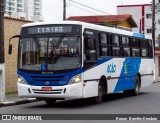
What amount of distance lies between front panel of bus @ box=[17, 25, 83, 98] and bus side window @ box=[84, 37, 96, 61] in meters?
0.51

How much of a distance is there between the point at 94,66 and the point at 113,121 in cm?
467

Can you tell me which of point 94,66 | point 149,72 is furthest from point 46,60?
point 149,72

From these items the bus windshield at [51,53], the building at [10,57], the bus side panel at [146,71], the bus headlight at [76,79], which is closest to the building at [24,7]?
the building at [10,57]

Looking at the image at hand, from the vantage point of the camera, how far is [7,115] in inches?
538

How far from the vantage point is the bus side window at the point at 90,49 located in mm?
16344

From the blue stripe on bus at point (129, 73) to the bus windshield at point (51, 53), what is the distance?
4.12 meters

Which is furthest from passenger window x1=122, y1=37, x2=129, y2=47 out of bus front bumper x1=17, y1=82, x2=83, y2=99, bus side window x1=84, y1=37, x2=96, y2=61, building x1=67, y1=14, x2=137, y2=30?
building x1=67, y1=14, x2=137, y2=30

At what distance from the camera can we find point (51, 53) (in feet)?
52.1

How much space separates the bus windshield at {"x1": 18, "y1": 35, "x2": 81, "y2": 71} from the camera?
51.6ft

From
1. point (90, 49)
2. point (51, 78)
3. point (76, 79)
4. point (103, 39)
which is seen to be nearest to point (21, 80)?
point (51, 78)

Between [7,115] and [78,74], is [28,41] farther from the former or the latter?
[7,115]

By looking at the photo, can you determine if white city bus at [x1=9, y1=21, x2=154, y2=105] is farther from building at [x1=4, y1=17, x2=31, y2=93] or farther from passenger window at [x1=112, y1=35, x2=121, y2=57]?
building at [x1=4, y1=17, x2=31, y2=93]

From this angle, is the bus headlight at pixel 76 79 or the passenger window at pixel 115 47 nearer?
the bus headlight at pixel 76 79

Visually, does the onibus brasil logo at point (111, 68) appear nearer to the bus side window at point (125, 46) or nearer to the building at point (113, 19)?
the bus side window at point (125, 46)
